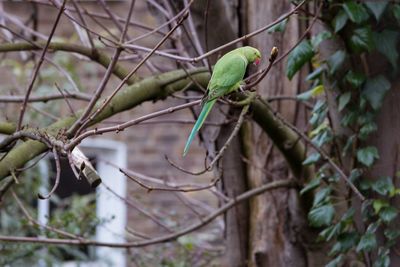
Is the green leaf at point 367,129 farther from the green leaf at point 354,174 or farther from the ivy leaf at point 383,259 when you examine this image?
the ivy leaf at point 383,259

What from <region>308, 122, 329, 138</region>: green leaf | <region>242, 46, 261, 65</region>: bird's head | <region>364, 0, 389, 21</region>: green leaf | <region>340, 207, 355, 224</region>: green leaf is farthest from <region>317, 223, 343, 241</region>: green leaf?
<region>242, 46, 261, 65</region>: bird's head

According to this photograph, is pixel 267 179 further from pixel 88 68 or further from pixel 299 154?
pixel 88 68

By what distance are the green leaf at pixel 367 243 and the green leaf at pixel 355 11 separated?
86cm

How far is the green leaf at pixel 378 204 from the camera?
11.2 feet

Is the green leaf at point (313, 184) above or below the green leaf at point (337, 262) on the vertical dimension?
above

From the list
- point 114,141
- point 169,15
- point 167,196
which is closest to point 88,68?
point 114,141

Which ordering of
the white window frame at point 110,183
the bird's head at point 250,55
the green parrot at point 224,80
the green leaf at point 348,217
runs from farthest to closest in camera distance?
the white window frame at point 110,183 < the green leaf at point 348,217 < the bird's head at point 250,55 < the green parrot at point 224,80

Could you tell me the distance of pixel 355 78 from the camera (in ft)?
11.5

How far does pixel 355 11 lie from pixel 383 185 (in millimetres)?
721

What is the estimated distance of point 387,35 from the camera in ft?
11.3

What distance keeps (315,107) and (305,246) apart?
0.73 metres

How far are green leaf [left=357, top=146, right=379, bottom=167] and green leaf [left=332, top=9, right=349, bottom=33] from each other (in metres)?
0.52

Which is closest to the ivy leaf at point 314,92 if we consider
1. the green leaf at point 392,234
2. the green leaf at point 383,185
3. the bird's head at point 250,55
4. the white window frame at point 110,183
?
the green leaf at point 383,185

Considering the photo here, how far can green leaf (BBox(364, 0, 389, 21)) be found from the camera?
3359 mm
